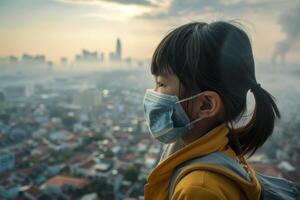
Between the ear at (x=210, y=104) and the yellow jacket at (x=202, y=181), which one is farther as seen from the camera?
the ear at (x=210, y=104)

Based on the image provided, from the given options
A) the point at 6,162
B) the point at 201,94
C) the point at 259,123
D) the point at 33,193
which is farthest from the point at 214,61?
the point at 6,162

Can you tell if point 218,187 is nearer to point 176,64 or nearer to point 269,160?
point 176,64

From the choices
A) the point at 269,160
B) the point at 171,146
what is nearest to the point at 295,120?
the point at 269,160

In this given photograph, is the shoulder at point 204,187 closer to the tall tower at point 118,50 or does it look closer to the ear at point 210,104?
the ear at point 210,104

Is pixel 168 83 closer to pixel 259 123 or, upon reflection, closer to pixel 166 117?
pixel 166 117

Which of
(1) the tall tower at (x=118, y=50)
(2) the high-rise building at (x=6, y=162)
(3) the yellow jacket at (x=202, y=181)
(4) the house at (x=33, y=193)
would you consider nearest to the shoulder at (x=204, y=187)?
(3) the yellow jacket at (x=202, y=181)

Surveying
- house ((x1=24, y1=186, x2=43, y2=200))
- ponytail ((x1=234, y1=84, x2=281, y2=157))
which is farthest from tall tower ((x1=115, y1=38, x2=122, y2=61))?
ponytail ((x1=234, y1=84, x2=281, y2=157))

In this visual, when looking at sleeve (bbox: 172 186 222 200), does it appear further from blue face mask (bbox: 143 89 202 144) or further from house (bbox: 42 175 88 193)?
house (bbox: 42 175 88 193)
